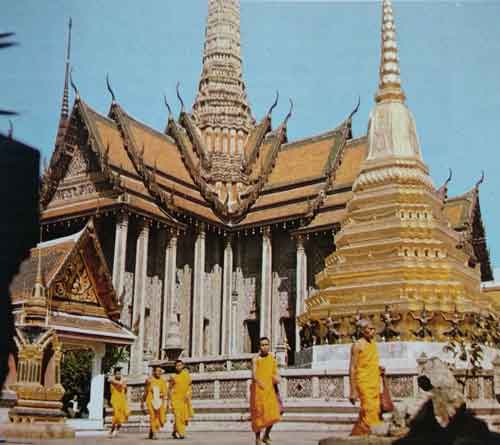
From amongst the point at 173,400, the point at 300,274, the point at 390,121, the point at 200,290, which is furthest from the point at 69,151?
the point at 173,400

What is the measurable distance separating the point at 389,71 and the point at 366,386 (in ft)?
42.6

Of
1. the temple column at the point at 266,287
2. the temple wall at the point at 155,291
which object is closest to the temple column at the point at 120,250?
the temple wall at the point at 155,291

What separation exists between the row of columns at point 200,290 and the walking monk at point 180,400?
1298 centimetres

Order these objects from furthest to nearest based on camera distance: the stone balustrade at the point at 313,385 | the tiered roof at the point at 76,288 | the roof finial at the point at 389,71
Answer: the roof finial at the point at 389,71
the stone balustrade at the point at 313,385
the tiered roof at the point at 76,288

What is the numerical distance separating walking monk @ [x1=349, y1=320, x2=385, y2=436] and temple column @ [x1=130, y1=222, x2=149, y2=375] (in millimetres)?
16256

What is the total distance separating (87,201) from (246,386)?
1404 cm

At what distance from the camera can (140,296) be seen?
24.0 meters

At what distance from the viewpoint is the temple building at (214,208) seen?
24531 millimetres

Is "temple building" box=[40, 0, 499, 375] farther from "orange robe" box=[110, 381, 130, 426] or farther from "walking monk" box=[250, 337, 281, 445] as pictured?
"walking monk" box=[250, 337, 281, 445]

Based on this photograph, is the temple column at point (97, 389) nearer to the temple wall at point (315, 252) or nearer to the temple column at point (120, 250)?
the temple column at point (120, 250)

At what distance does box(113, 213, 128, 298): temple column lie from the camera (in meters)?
23.4

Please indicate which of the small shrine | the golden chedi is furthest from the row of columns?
the small shrine

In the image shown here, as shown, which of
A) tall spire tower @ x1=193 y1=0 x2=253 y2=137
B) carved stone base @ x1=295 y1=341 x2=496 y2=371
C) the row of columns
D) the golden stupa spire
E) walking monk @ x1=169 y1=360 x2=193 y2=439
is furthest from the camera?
tall spire tower @ x1=193 y1=0 x2=253 y2=137

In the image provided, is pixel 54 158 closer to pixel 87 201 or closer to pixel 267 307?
pixel 87 201
